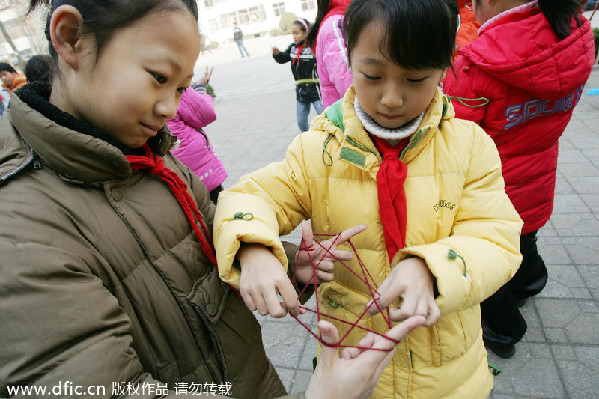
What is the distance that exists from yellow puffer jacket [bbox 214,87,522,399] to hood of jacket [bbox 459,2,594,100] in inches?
27.1

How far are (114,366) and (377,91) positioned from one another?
3.35 feet

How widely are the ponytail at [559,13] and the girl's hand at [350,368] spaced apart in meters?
1.68

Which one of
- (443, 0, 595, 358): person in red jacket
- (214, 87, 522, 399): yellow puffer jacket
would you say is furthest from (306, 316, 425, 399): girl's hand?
(443, 0, 595, 358): person in red jacket

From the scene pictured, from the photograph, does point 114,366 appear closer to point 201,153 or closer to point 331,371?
point 331,371

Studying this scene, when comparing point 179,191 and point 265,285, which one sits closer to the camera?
point 265,285

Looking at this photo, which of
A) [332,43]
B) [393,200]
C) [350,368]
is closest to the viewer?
[350,368]

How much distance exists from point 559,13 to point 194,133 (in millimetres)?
2635

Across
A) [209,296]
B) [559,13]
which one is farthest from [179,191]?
[559,13]

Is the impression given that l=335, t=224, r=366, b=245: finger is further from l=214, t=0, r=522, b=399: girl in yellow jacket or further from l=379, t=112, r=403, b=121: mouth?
l=379, t=112, r=403, b=121: mouth

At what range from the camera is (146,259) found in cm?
98

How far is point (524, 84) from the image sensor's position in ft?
5.56

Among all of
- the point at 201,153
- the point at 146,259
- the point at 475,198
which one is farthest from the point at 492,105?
the point at 201,153

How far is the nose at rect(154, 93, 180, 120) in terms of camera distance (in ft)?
3.10

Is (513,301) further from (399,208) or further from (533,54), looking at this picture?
(399,208)
